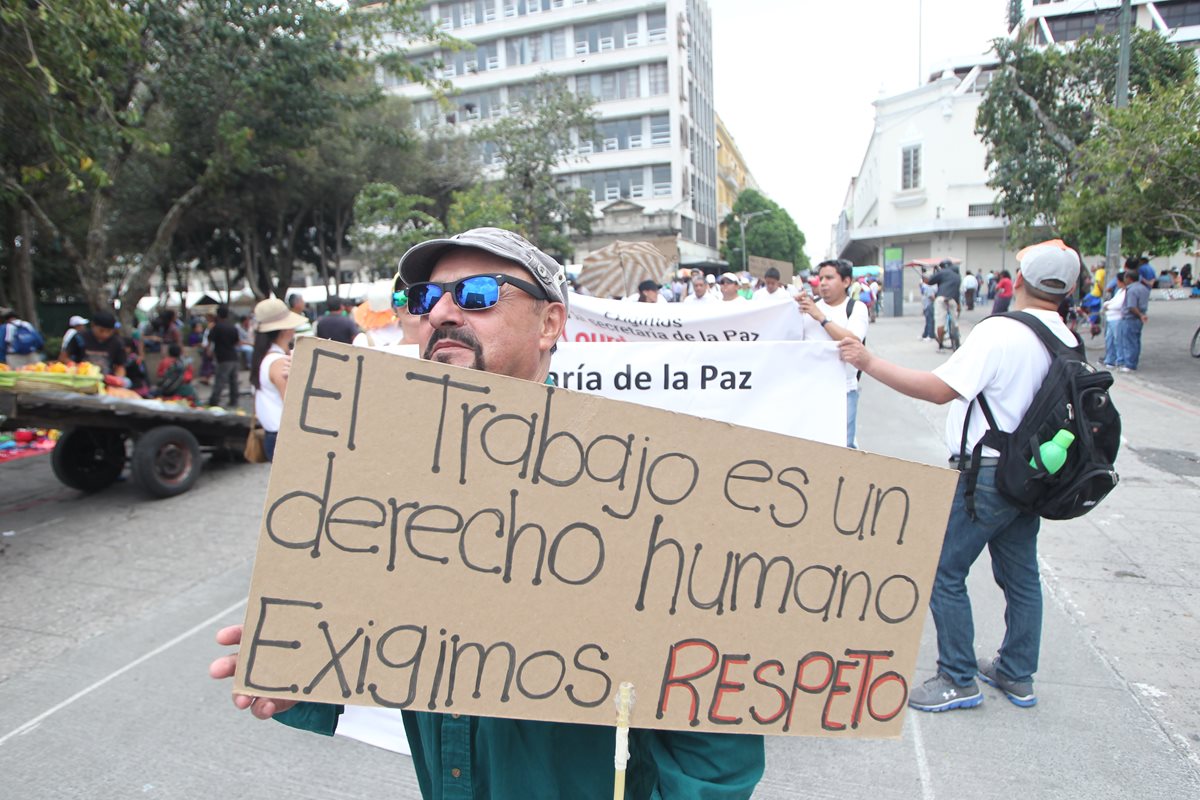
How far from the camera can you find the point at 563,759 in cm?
142

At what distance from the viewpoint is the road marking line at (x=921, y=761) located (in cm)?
289

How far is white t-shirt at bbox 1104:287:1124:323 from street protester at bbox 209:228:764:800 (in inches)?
528

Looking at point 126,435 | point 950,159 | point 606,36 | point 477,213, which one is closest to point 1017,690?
point 126,435

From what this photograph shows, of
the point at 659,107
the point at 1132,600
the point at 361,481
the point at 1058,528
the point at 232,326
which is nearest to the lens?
the point at 361,481

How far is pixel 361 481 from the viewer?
125cm

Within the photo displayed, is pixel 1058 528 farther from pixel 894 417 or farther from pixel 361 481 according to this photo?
pixel 361 481

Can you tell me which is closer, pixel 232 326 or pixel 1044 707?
pixel 1044 707

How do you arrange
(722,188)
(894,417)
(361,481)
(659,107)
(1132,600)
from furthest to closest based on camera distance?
1. (722,188)
2. (659,107)
3. (894,417)
4. (1132,600)
5. (361,481)

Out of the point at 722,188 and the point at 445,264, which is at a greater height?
the point at 722,188

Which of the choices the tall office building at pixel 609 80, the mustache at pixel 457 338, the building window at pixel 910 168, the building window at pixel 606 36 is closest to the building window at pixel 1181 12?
the building window at pixel 910 168

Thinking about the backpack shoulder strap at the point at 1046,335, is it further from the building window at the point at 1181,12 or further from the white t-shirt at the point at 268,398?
the building window at the point at 1181,12

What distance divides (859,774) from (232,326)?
12771 millimetres

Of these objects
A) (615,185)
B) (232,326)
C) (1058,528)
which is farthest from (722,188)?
(1058,528)

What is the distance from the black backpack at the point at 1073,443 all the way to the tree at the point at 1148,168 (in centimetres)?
973
